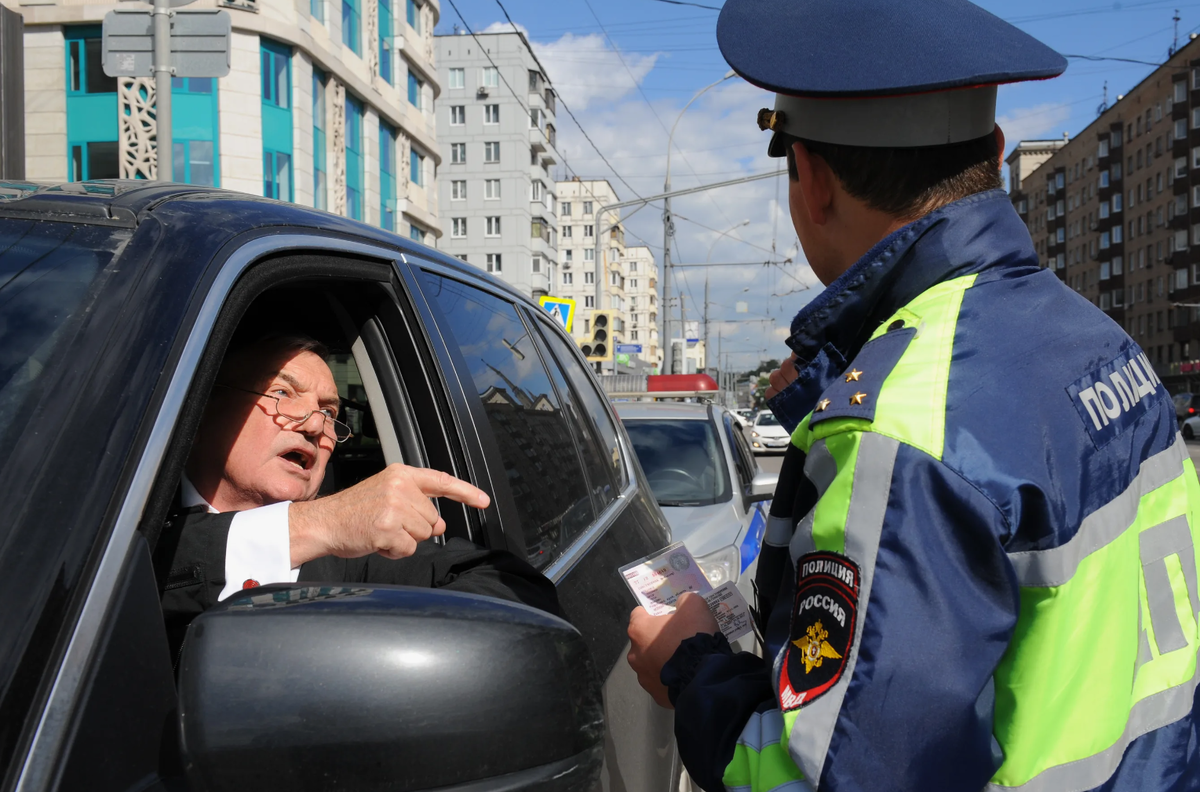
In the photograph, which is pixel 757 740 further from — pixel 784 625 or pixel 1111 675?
pixel 1111 675

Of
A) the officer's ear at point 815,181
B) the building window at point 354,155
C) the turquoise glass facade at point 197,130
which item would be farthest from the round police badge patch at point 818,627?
the building window at point 354,155

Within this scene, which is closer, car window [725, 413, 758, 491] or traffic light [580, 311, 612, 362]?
car window [725, 413, 758, 491]

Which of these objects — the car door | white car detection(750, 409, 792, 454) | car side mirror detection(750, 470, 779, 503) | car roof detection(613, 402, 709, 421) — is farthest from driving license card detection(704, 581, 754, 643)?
white car detection(750, 409, 792, 454)

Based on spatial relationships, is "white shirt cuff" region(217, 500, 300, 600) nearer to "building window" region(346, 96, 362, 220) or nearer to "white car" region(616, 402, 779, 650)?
"white car" region(616, 402, 779, 650)

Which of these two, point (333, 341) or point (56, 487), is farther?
point (333, 341)

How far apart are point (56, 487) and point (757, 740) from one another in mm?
841

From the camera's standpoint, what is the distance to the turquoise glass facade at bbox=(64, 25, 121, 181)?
26.8 metres

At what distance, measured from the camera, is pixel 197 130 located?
2622cm

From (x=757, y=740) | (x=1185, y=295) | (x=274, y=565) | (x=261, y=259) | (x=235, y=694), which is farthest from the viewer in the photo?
(x=1185, y=295)

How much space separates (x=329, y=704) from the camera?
1089 mm

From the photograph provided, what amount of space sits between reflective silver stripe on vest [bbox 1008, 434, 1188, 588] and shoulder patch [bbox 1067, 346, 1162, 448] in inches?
2.8

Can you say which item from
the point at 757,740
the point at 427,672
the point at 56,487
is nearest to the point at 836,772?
the point at 757,740

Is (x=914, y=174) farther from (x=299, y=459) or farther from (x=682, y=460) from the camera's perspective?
(x=682, y=460)

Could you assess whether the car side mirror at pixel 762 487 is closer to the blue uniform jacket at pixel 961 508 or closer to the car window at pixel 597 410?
the car window at pixel 597 410
